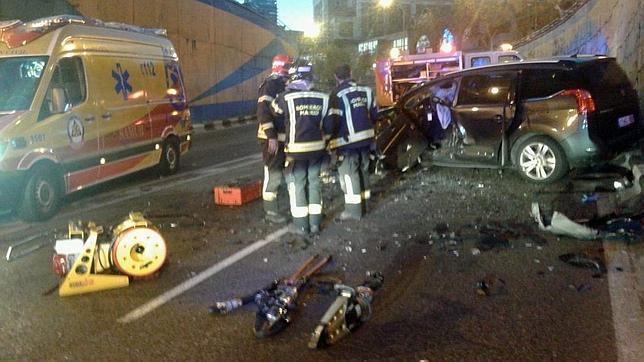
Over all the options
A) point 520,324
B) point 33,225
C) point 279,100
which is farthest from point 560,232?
point 33,225

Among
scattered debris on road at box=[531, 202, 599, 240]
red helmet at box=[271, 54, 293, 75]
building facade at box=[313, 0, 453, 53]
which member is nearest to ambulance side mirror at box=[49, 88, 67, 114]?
red helmet at box=[271, 54, 293, 75]

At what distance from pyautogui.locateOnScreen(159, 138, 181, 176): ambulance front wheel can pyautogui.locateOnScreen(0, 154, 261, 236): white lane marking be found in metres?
0.21

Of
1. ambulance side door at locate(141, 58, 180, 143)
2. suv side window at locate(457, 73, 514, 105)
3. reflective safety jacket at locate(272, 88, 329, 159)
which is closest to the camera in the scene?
reflective safety jacket at locate(272, 88, 329, 159)

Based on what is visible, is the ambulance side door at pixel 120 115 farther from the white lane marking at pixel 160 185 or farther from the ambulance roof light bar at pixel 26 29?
the ambulance roof light bar at pixel 26 29

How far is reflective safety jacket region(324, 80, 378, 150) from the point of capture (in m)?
7.12

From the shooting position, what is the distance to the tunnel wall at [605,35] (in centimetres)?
1289

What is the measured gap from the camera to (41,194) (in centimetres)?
807

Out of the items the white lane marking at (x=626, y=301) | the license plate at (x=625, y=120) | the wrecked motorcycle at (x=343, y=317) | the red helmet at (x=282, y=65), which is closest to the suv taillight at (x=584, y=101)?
the license plate at (x=625, y=120)

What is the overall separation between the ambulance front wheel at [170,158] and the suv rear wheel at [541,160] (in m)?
5.75

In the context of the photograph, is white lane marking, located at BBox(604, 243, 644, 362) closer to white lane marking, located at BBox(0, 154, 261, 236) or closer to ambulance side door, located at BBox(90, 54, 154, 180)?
white lane marking, located at BBox(0, 154, 261, 236)

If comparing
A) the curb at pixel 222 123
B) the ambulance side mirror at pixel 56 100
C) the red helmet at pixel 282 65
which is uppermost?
the red helmet at pixel 282 65

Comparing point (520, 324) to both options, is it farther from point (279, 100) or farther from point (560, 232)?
point (279, 100)

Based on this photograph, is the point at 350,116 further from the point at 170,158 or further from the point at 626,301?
the point at 170,158

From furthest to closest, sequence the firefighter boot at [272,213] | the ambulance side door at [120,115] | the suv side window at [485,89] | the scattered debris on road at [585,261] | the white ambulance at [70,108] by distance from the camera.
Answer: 1. the ambulance side door at [120,115]
2. the suv side window at [485,89]
3. the white ambulance at [70,108]
4. the firefighter boot at [272,213]
5. the scattered debris on road at [585,261]
